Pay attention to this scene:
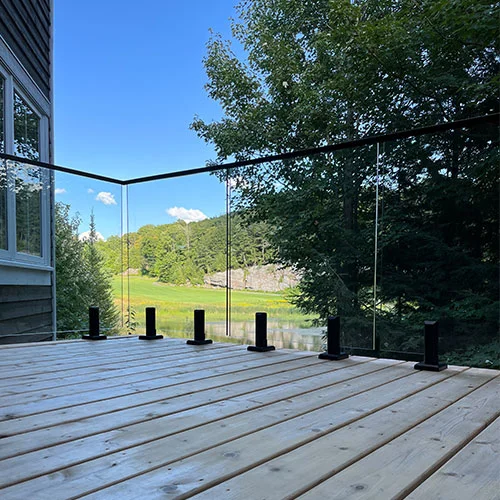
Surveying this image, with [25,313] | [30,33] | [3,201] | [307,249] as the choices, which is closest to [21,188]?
[3,201]

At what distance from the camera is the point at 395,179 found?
9.73 feet

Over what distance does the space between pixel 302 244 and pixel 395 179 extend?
34.2 inches

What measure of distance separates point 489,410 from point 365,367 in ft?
2.34

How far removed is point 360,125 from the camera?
7023mm

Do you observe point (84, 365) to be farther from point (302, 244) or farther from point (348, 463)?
point (302, 244)

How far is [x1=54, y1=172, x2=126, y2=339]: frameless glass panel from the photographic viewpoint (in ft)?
11.0

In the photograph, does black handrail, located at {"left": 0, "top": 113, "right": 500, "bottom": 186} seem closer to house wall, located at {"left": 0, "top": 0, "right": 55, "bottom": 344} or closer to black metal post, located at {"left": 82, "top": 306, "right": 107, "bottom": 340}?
house wall, located at {"left": 0, "top": 0, "right": 55, "bottom": 344}

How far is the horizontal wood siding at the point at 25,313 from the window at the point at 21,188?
0.74ft

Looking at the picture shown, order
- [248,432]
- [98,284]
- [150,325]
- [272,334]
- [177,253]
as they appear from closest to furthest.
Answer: [248,432]
[272,334]
[150,325]
[98,284]
[177,253]

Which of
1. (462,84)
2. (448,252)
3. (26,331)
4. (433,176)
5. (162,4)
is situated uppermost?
(162,4)

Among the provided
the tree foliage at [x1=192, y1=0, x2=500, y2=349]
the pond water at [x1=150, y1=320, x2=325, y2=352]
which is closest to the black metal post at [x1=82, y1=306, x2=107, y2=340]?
the pond water at [x1=150, y1=320, x2=325, y2=352]

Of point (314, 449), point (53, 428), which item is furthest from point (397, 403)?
point (53, 428)

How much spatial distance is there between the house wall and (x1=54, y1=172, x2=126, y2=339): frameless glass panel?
19cm

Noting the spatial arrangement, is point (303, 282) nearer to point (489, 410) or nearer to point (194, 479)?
point (489, 410)
